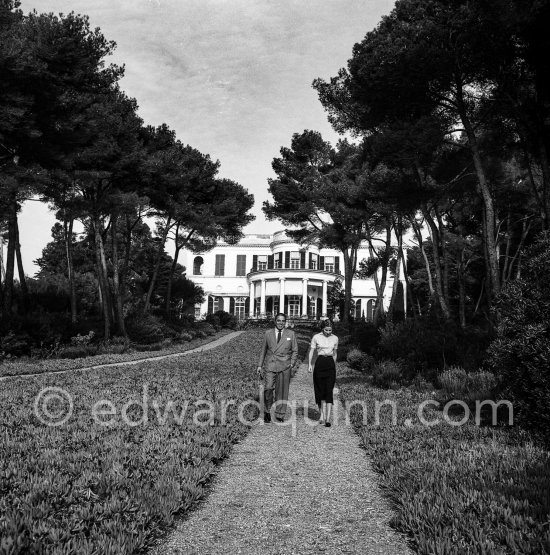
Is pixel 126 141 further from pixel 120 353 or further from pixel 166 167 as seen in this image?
pixel 120 353

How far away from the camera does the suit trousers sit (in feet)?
25.9

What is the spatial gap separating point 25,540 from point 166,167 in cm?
2324

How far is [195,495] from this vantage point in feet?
13.8

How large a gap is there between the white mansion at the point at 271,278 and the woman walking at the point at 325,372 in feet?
137

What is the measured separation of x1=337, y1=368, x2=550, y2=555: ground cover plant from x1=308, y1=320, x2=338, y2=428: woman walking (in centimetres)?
59

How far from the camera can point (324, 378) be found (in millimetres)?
7641

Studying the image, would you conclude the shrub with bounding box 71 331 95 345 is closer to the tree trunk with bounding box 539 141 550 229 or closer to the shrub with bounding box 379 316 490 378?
the shrub with bounding box 379 316 490 378

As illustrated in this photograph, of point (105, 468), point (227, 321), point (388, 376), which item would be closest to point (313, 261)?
point (227, 321)

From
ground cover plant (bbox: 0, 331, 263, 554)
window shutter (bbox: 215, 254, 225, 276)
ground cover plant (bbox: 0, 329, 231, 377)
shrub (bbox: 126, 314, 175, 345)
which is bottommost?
ground cover plant (bbox: 0, 329, 231, 377)

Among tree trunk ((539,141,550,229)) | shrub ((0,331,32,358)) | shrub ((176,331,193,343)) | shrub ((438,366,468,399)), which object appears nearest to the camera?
shrub ((438,366,468,399))

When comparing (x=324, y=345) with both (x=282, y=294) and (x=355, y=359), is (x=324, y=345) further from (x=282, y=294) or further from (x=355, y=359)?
(x=282, y=294)

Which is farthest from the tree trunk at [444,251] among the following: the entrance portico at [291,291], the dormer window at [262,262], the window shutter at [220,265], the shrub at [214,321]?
the window shutter at [220,265]

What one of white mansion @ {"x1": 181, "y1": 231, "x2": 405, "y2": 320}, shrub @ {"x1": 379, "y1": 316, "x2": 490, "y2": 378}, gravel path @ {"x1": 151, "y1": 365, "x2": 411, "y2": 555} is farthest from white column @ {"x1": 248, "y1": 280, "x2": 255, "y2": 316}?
gravel path @ {"x1": 151, "y1": 365, "x2": 411, "y2": 555}

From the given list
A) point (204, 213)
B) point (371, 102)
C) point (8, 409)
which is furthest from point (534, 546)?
point (204, 213)
